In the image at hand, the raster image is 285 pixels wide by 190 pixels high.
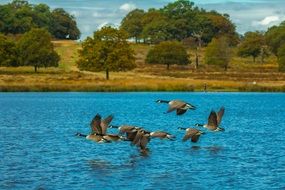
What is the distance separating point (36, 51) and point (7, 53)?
24.6 ft

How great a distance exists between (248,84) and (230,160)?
99480mm

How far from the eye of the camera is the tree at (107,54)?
5812 inches

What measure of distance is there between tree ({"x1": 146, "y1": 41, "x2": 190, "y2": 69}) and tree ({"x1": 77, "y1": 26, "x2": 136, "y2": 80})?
31601mm

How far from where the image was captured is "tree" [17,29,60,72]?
15612 cm

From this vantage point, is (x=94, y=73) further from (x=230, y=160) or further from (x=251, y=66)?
(x=230, y=160)

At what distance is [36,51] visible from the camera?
157 metres

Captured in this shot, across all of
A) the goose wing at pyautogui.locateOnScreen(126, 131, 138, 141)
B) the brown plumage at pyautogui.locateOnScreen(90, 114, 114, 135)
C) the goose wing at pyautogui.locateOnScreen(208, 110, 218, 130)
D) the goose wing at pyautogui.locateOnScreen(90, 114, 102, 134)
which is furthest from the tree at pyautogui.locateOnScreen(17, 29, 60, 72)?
the goose wing at pyautogui.locateOnScreen(90, 114, 102, 134)

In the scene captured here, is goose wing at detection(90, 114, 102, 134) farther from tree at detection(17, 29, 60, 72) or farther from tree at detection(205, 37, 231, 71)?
tree at detection(205, 37, 231, 71)

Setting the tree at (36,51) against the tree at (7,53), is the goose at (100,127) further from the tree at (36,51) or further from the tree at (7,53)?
the tree at (7,53)

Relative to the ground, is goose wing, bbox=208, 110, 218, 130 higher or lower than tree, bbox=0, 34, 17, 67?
lower

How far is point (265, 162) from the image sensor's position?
133 feet

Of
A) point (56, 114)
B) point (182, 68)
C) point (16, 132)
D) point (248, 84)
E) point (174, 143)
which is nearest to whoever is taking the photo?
point (174, 143)

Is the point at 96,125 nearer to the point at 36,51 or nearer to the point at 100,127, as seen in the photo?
the point at 100,127

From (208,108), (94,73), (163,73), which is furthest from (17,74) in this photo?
(208,108)
